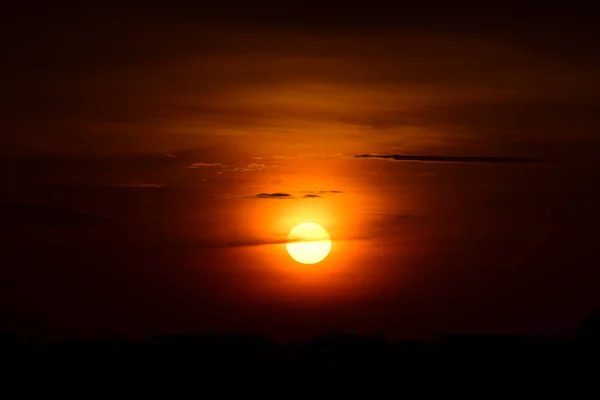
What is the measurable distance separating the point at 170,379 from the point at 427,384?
25.0 feet

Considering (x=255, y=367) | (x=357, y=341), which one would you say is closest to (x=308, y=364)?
(x=255, y=367)

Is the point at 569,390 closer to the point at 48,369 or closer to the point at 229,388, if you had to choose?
the point at 229,388

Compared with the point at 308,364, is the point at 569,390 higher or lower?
lower

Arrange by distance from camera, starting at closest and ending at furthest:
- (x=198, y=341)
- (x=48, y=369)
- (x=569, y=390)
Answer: (x=569, y=390), (x=48, y=369), (x=198, y=341)

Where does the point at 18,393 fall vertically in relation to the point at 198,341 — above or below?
below

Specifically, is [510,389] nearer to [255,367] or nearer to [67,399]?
[255,367]

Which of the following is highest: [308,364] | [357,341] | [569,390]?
[357,341]

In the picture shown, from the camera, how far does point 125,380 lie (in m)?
44.1

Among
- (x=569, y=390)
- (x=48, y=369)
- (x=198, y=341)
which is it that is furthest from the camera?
(x=198, y=341)

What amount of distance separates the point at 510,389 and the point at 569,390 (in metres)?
1.66

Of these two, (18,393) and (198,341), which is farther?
(198,341)

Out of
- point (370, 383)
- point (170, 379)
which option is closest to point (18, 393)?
point (170, 379)

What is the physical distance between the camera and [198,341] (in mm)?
50500

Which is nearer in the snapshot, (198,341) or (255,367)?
(255,367)
